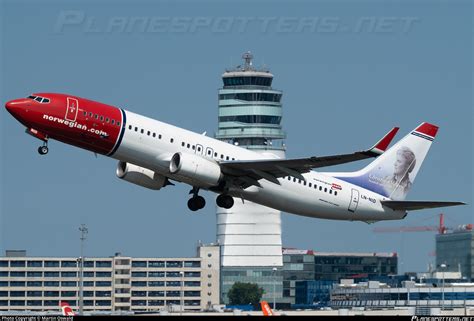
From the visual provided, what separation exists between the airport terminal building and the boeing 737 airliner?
7883 centimetres

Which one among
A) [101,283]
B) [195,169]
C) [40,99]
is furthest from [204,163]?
[101,283]

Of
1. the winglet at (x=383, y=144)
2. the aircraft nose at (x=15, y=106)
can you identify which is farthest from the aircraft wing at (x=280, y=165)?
the aircraft nose at (x=15, y=106)

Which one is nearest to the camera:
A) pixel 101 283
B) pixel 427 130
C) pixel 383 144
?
pixel 383 144

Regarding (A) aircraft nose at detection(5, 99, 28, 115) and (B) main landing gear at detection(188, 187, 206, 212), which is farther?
(B) main landing gear at detection(188, 187, 206, 212)

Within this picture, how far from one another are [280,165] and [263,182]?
12.2 feet

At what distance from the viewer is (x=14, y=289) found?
177250 mm

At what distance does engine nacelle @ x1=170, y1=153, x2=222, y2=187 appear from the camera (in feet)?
261

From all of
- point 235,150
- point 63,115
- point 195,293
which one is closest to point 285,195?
point 235,150

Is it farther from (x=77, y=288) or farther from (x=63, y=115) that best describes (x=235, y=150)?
(x=77, y=288)

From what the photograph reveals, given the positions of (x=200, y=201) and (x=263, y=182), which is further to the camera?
(x=200, y=201)

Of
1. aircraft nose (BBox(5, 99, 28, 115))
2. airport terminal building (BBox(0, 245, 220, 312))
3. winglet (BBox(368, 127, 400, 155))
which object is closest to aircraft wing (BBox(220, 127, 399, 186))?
winglet (BBox(368, 127, 400, 155))

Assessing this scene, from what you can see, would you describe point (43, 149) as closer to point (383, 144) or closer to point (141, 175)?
point (141, 175)

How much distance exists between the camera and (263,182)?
83500 mm

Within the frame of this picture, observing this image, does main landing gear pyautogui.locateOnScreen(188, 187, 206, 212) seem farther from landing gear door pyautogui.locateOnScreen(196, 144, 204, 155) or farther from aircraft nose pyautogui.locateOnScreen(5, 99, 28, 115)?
aircraft nose pyautogui.locateOnScreen(5, 99, 28, 115)
